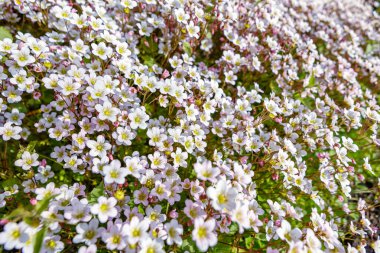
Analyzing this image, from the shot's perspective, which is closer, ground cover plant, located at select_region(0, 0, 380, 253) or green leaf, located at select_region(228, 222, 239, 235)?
ground cover plant, located at select_region(0, 0, 380, 253)

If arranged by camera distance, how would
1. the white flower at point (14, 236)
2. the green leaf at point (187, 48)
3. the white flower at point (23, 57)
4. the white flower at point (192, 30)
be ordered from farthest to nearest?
the green leaf at point (187, 48)
the white flower at point (192, 30)
the white flower at point (23, 57)
the white flower at point (14, 236)

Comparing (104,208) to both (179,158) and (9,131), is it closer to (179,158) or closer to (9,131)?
(179,158)

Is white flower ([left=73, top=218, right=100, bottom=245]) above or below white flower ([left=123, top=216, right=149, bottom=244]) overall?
below

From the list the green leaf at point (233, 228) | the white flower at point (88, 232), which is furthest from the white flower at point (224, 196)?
the green leaf at point (233, 228)

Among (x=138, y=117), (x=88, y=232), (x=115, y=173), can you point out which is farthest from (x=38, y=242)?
(x=138, y=117)

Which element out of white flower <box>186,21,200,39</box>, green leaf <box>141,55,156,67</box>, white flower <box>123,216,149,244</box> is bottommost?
white flower <box>123,216,149,244</box>

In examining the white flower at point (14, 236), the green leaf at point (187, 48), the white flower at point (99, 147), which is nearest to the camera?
the white flower at point (14, 236)

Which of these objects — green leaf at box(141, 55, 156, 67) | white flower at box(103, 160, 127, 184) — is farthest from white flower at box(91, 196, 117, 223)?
green leaf at box(141, 55, 156, 67)

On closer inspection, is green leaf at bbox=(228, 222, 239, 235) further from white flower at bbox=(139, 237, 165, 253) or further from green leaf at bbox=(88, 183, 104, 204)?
green leaf at bbox=(88, 183, 104, 204)

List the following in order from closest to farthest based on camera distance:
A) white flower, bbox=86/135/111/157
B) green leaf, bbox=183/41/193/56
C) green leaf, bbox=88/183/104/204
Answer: green leaf, bbox=88/183/104/204, white flower, bbox=86/135/111/157, green leaf, bbox=183/41/193/56

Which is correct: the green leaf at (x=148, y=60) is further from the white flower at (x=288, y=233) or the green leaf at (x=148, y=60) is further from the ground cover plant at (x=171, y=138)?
the white flower at (x=288, y=233)
